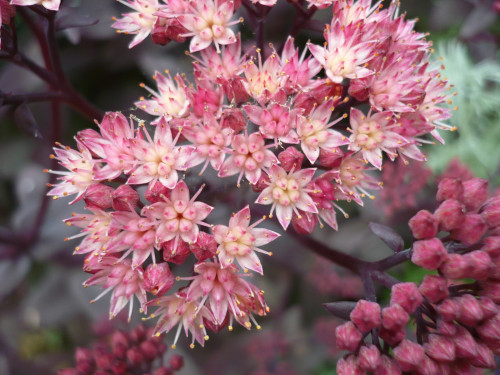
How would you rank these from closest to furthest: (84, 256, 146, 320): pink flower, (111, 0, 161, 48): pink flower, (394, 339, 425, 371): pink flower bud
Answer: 1. (394, 339, 425, 371): pink flower bud
2. (84, 256, 146, 320): pink flower
3. (111, 0, 161, 48): pink flower

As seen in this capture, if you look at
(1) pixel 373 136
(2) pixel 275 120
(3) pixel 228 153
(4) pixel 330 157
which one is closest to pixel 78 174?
(3) pixel 228 153

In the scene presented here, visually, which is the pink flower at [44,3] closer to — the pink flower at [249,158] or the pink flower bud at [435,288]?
the pink flower at [249,158]

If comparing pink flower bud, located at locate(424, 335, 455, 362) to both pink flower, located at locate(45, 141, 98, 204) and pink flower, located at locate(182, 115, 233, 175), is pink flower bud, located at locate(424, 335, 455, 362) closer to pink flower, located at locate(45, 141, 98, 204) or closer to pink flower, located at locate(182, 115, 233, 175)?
pink flower, located at locate(182, 115, 233, 175)

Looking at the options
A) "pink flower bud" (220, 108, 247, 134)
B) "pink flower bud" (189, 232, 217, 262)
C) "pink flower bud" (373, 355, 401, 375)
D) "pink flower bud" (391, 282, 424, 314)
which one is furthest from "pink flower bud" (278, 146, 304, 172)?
"pink flower bud" (373, 355, 401, 375)

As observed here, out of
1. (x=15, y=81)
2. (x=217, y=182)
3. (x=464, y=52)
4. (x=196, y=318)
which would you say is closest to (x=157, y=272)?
(x=196, y=318)

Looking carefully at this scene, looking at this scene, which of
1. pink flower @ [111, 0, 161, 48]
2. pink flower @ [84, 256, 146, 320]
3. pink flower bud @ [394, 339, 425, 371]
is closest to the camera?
pink flower bud @ [394, 339, 425, 371]

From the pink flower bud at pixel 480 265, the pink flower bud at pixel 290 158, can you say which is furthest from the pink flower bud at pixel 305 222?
the pink flower bud at pixel 480 265

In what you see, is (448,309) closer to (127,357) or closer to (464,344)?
(464,344)

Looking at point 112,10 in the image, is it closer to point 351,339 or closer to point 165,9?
point 165,9
